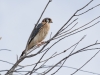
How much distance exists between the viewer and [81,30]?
326 centimetres

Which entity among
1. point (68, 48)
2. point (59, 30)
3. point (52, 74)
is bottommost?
point (52, 74)

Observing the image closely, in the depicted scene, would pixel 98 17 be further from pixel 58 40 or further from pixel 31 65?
pixel 31 65

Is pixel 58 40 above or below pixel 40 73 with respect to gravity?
above

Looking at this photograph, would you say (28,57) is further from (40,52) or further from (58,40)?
(58,40)

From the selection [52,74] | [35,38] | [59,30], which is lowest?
[35,38]

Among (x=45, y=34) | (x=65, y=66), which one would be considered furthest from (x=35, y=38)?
(x=65, y=66)

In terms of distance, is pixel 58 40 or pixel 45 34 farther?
pixel 45 34

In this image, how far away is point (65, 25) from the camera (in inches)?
124

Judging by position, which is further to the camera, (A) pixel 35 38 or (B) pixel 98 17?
(A) pixel 35 38

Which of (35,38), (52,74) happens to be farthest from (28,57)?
(35,38)

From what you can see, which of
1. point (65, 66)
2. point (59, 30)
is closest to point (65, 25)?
point (59, 30)

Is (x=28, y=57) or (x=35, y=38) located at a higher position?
(x=28, y=57)

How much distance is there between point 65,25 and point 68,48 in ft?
1.00

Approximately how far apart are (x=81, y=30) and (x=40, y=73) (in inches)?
27.1
